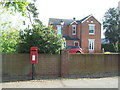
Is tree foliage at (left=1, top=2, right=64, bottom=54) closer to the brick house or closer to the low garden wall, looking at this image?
the low garden wall

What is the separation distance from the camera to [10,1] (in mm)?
5980

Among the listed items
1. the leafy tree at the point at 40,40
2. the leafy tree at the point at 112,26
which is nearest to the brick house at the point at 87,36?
the leafy tree at the point at 112,26

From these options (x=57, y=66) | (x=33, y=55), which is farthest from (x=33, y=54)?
(x=57, y=66)

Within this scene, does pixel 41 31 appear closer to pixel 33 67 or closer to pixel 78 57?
pixel 33 67

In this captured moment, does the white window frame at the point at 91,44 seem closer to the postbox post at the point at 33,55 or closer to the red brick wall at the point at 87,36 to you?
the red brick wall at the point at 87,36

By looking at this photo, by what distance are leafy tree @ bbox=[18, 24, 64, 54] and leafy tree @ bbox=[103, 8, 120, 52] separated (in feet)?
119

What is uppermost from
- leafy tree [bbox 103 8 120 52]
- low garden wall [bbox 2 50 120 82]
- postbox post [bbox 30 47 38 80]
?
leafy tree [bbox 103 8 120 52]

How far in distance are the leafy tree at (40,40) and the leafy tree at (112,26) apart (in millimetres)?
36124

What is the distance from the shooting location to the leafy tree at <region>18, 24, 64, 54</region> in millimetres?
8719

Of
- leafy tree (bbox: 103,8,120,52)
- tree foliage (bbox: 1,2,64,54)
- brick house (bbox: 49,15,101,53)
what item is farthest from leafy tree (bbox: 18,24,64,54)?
leafy tree (bbox: 103,8,120,52)

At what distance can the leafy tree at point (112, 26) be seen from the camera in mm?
43500

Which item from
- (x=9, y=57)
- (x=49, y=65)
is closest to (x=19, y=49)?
(x=9, y=57)

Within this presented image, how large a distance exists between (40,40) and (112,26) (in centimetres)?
4107

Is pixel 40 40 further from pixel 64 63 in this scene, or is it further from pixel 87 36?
pixel 87 36
